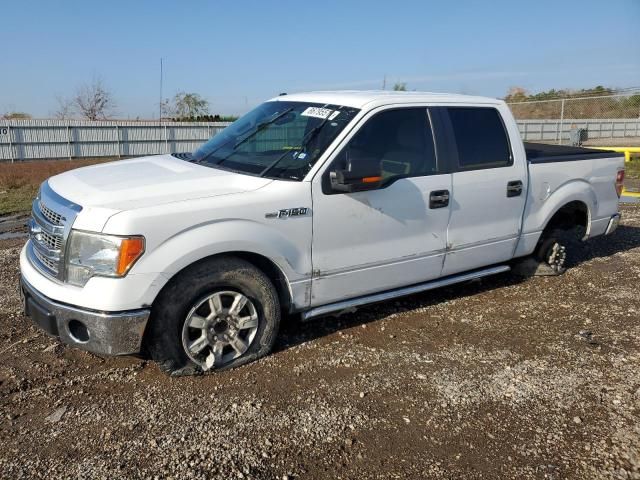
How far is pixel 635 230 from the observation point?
26.5 ft

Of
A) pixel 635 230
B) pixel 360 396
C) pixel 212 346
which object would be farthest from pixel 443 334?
pixel 635 230

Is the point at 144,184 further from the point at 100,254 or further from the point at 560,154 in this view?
the point at 560,154

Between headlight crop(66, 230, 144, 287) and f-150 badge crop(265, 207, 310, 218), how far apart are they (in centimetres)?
87

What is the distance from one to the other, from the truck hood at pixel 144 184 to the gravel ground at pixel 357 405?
3.95 ft

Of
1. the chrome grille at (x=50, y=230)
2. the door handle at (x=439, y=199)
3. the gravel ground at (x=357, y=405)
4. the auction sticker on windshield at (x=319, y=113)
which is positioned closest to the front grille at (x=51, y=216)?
the chrome grille at (x=50, y=230)

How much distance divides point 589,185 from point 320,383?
3.85 metres

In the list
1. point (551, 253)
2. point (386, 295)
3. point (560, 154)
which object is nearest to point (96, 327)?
point (386, 295)

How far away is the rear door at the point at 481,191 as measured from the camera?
15.0ft

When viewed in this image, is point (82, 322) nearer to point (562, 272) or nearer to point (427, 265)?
point (427, 265)

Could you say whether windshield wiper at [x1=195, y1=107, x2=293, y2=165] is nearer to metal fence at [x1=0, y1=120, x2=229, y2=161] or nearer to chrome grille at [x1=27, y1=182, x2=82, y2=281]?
chrome grille at [x1=27, y1=182, x2=82, y2=281]

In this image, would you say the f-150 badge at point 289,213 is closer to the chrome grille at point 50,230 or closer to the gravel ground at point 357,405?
the gravel ground at point 357,405

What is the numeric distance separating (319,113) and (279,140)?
1.26 ft

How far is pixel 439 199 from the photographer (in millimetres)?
4379

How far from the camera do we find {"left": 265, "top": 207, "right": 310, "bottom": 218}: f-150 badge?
11.9 feet
